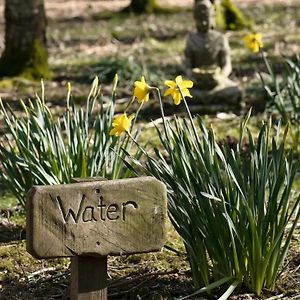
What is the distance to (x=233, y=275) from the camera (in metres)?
4.97

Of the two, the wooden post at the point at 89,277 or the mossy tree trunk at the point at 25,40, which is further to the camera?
the mossy tree trunk at the point at 25,40

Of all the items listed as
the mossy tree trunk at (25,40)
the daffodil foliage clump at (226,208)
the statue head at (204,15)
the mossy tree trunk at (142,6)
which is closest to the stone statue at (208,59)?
the statue head at (204,15)

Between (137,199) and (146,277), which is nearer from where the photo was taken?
(137,199)

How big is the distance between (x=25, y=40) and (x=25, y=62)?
0.29 meters

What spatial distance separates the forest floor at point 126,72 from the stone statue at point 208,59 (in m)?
0.33

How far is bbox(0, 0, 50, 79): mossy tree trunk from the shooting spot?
446 inches

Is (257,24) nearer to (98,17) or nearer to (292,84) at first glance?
(98,17)

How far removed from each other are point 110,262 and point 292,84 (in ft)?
9.52

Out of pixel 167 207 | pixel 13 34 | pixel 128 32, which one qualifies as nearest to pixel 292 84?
pixel 167 207

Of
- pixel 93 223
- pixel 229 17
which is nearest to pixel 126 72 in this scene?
pixel 229 17

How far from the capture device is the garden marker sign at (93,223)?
170 inches

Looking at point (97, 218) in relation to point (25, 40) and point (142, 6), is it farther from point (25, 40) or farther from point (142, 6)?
point (142, 6)

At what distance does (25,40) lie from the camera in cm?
1159

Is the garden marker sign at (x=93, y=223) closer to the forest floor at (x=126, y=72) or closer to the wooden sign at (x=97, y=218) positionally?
the wooden sign at (x=97, y=218)
